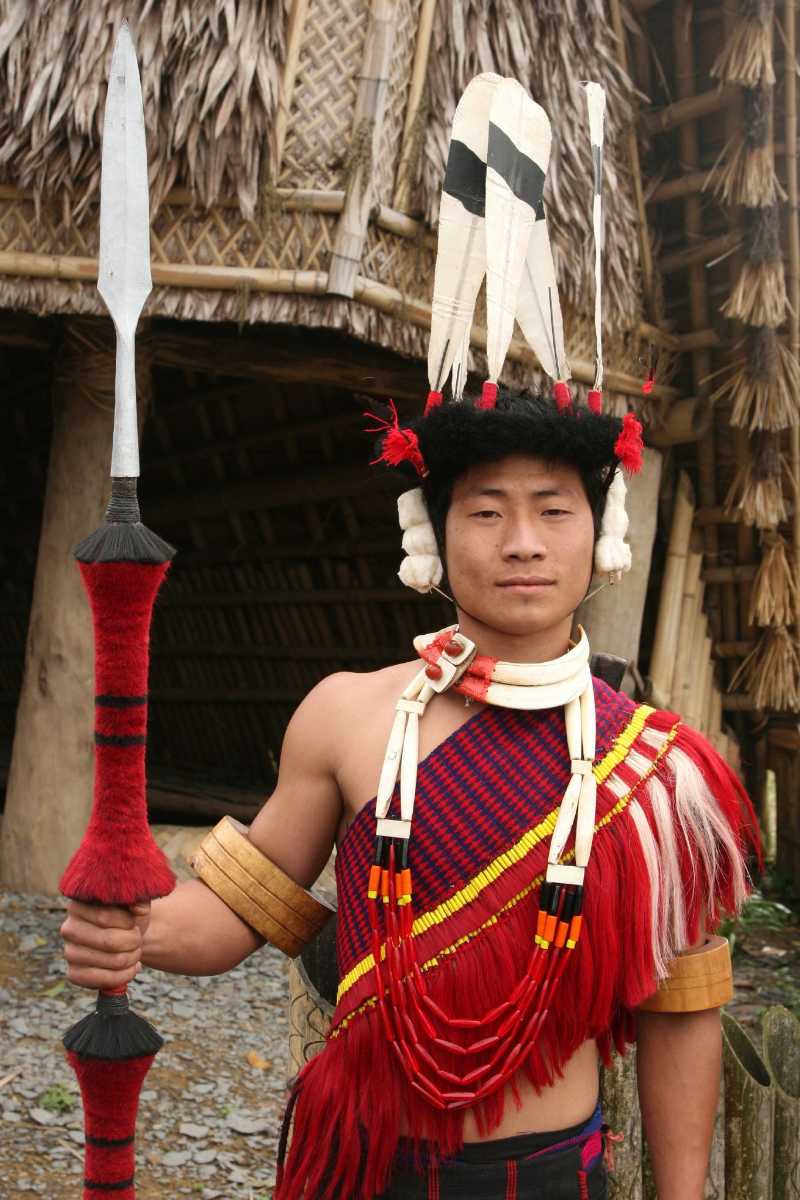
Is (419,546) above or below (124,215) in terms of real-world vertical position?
below

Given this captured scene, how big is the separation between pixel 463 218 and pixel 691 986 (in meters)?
1.10

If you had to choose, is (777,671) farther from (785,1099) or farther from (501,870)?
(501,870)

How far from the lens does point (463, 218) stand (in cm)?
161

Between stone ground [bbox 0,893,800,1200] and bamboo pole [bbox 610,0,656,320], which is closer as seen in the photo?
stone ground [bbox 0,893,800,1200]

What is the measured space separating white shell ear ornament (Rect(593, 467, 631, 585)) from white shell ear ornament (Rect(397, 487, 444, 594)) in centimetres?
23

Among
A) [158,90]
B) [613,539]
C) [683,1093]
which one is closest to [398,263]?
[158,90]

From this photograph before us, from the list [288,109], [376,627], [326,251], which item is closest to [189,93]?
[288,109]

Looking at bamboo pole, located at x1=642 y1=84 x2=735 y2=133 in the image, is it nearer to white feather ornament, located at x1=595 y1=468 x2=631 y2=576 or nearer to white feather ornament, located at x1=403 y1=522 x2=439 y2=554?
white feather ornament, located at x1=595 y1=468 x2=631 y2=576

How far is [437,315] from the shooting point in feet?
5.37

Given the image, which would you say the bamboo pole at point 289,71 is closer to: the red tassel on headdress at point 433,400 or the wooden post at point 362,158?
the wooden post at point 362,158

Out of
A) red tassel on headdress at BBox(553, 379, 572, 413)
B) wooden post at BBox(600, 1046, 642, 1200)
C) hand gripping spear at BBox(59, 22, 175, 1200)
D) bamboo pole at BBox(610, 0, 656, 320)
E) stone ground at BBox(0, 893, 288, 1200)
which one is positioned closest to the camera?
hand gripping spear at BBox(59, 22, 175, 1200)

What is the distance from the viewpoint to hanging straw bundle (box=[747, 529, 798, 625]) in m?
5.03

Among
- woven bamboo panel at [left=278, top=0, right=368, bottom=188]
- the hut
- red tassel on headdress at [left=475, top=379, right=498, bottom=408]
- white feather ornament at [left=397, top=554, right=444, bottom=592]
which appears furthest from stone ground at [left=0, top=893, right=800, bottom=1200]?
woven bamboo panel at [left=278, top=0, right=368, bottom=188]

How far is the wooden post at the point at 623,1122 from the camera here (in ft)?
6.51
